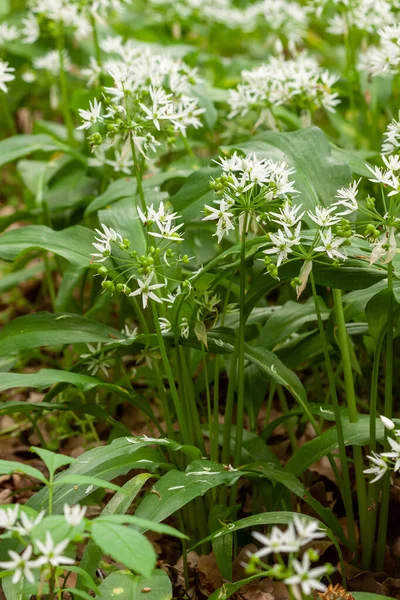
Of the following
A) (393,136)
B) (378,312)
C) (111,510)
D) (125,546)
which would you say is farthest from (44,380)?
(393,136)

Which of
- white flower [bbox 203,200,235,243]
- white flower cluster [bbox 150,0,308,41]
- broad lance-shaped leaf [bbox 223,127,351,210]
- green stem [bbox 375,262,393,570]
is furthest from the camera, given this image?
white flower cluster [bbox 150,0,308,41]

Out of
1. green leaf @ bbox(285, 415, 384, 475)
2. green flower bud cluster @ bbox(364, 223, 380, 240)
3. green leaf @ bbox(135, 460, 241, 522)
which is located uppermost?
green flower bud cluster @ bbox(364, 223, 380, 240)

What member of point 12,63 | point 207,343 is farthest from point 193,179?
point 12,63

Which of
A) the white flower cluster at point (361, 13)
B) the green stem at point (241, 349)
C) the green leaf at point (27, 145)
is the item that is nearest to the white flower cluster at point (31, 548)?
the green stem at point (241, 349)

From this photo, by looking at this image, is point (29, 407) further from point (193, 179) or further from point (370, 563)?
point (370, 563)

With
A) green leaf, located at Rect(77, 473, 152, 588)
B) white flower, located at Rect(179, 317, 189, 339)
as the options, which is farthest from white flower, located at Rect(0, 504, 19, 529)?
white flower, located at Rect(179, 317, 189, 339)

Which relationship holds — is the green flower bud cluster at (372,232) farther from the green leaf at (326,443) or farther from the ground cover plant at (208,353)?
the green leaf at (326,443)

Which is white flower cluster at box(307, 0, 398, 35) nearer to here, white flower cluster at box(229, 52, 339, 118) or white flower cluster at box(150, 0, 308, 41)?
white flower cluster at box(229, 52, 339, 118)
